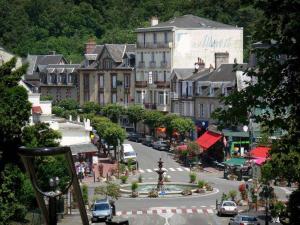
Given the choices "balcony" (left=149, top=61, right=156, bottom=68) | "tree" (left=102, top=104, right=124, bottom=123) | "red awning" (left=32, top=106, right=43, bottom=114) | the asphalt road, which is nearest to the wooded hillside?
"balcony" (left=149, top=61, right=156, bottom=68)

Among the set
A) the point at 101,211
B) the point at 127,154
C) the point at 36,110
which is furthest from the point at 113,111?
the point at 101,211

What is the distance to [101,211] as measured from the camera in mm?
57125

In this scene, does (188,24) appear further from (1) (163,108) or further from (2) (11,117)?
(2) (11,117)

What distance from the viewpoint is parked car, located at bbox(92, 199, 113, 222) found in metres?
56.5

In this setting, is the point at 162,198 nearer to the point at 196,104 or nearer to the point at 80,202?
the point at 196,104

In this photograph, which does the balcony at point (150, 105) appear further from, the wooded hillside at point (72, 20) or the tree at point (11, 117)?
the tree at point (11, 117)

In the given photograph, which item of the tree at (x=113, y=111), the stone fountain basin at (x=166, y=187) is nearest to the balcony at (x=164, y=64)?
the tree at (x=113, y=111)

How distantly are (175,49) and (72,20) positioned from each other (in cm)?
5650

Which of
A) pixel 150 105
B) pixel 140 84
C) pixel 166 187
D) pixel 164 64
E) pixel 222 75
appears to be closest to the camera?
pixel 166 187

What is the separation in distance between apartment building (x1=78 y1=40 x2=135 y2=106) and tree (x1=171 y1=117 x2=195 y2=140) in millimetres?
22395

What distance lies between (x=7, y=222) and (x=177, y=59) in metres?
73.1

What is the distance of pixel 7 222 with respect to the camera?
44688mm

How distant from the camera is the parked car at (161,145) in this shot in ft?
318

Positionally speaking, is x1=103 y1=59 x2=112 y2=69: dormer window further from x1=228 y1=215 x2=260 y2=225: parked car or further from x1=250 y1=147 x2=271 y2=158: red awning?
x1=228 y1=215 x2=260 y2=225: parked car
